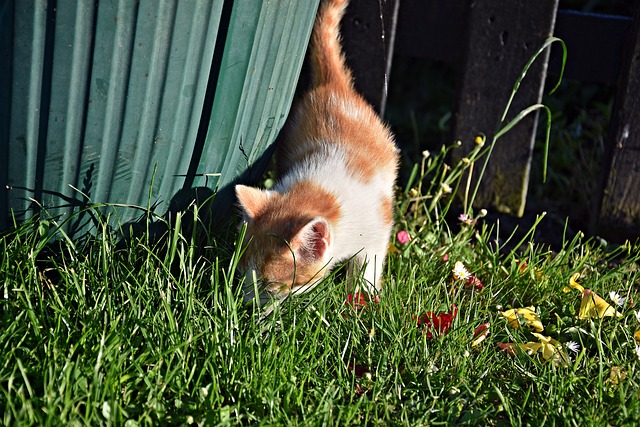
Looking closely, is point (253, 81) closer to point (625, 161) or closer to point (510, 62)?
point (510, 62)

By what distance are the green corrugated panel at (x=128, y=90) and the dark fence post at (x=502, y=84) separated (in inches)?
37.4

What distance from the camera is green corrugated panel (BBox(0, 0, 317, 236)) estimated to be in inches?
87.4

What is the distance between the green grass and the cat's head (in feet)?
0.31

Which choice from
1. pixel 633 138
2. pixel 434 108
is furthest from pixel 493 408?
pixel 434 108

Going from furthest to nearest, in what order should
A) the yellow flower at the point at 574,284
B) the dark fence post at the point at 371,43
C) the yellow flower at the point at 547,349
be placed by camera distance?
the dark fence post at the point at 371,43 < the yellow flower at the point at 574,284 < the yellow flower at the point at 547,349

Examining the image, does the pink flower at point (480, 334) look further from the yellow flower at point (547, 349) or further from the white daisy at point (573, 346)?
the white daisy at point (573, 346)

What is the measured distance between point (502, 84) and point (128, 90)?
5.83 ft

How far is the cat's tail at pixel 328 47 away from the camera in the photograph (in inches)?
134

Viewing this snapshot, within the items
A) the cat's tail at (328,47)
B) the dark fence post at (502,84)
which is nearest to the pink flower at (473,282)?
the dark fence post at (502,84)

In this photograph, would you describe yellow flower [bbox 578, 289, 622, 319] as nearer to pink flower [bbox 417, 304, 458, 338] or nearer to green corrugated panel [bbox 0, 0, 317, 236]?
pink flower [bbox 417, 304, 458, 338]

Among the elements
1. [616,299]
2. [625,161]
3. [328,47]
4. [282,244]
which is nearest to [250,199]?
[282,244]

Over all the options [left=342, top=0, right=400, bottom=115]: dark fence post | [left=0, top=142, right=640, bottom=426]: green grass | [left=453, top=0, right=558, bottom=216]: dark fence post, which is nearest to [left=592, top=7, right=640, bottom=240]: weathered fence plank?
[left=453, top=0, right=558, bottom=216]: dark fence post

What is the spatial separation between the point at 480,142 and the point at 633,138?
2.19ft

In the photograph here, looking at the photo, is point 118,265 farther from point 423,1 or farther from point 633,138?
point 633,138
